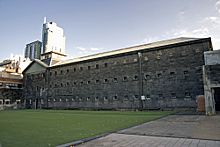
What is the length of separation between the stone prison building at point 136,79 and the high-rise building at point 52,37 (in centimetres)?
4539

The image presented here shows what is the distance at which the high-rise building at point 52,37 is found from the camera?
86125 millimetres

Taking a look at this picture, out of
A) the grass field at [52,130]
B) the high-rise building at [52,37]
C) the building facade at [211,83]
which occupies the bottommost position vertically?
the grass field at [52,130]

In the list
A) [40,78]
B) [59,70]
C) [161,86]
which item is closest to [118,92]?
[161,86]

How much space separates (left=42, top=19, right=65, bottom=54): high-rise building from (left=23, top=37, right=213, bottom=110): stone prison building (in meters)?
45.4

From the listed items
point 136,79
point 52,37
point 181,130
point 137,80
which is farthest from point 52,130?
point 52,37

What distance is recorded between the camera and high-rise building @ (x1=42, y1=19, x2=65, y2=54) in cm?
8612

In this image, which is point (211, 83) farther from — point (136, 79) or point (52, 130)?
point (52, 130)

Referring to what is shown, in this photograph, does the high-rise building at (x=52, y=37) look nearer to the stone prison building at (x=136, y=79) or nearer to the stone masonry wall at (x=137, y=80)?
the stone prison building at (x=136, y=79)

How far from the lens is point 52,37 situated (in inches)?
3452

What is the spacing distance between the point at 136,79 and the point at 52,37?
68.2 meters

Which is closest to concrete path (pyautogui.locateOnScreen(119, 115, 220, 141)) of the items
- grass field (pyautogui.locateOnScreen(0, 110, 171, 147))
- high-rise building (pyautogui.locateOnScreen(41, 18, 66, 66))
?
grass field (pyautogui.locateOnScreen(0, 110, 171, 147))

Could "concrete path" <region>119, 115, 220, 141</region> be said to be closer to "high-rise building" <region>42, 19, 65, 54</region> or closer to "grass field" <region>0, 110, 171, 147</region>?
"grass field" <region>0, 110, 171, 147</region>

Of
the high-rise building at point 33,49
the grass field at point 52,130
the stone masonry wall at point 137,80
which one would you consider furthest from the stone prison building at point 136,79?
the high-rise building at point 33,49

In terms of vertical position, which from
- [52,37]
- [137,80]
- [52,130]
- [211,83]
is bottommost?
[52,130]
